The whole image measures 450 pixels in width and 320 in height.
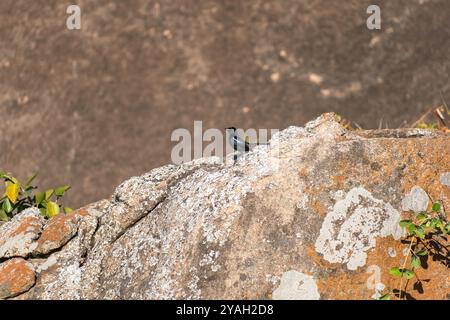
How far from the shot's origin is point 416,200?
280 cm

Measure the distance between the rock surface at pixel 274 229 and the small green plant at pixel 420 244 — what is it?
34 mm

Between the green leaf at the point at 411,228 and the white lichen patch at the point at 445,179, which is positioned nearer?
the green leaf at the point at 411,228

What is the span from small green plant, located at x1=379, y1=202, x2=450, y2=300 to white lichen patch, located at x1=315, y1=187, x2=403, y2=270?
0.06m

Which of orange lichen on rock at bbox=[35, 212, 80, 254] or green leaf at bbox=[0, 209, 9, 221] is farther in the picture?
green leaf at bbox=[0, 209, 9, 221]

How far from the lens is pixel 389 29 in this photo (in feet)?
15.8

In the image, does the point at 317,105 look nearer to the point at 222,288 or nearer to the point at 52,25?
the point at 52,25

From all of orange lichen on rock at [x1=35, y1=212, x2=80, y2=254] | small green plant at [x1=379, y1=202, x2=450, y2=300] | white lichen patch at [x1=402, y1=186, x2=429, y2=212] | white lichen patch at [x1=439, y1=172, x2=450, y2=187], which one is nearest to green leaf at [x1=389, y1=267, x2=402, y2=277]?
small green plant at [x1=379, y1=202, x2=450, y2=300]

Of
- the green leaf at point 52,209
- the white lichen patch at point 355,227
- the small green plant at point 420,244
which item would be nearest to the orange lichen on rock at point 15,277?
the green leaf at point 52,209

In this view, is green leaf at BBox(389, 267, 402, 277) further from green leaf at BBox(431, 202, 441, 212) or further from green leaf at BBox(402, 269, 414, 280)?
green leaf at BBox(431, 202, 441, 212)

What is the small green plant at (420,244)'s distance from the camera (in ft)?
8.68

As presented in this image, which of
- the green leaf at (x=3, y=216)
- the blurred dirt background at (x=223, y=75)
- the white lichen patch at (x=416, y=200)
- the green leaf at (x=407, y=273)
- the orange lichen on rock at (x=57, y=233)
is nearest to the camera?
the green leaf at (x=407, y=273)

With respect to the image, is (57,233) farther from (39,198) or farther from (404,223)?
(404,223)

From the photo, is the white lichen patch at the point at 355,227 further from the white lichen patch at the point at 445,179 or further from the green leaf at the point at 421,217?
the white lichen patch at the point at 445,179

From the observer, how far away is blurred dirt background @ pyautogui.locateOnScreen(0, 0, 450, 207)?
4715 mm
